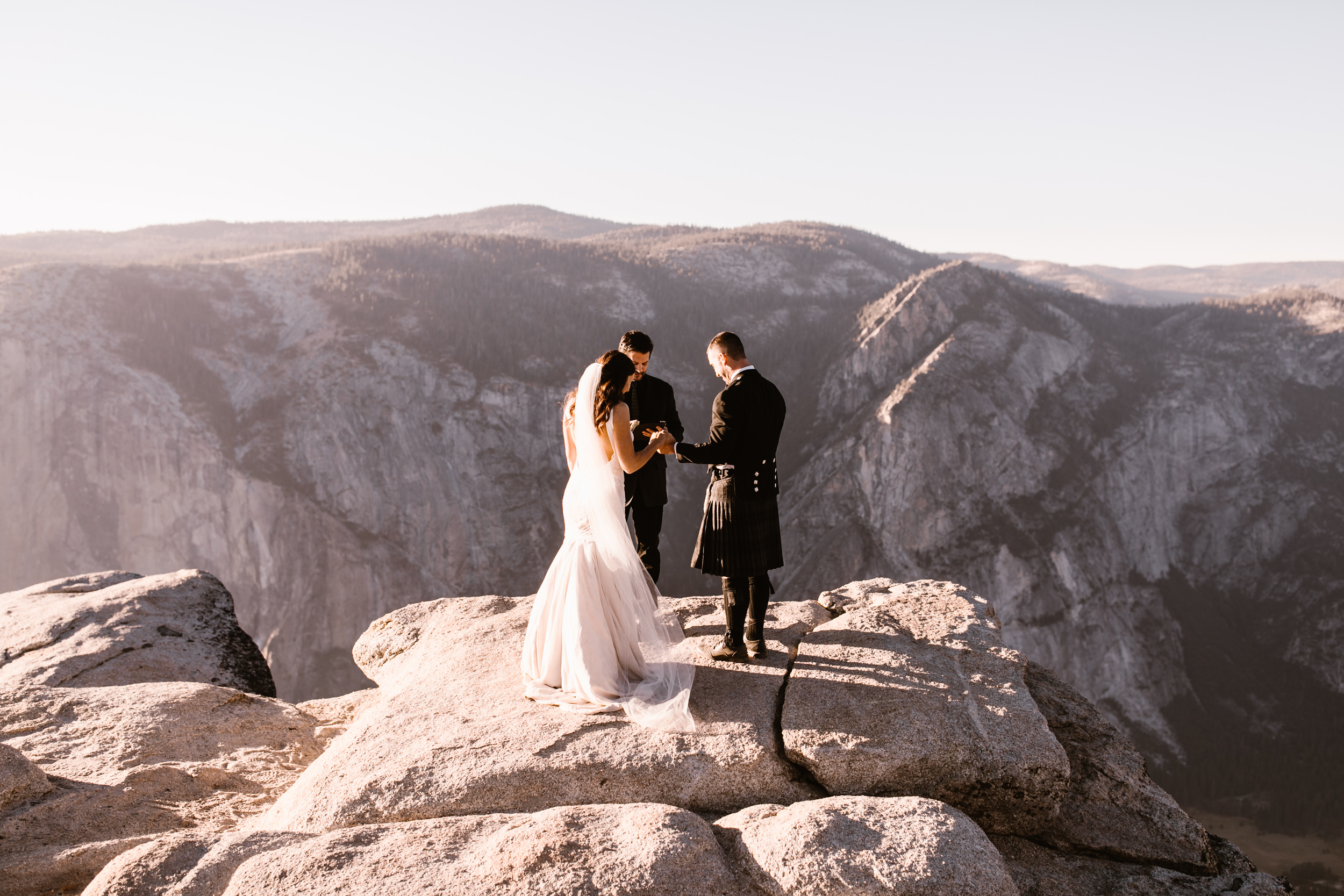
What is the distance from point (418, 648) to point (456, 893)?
15.9 ft

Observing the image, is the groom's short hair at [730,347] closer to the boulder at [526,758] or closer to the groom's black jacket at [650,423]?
the groom's black jacket at [650,423]

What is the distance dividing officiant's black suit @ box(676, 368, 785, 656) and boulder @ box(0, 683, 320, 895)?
4.42m

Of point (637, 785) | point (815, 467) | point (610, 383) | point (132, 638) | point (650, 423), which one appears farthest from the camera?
point (815, 467)

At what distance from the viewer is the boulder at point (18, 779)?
5.85m

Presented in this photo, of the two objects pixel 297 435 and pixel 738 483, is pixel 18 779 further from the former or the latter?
pixel 297 435

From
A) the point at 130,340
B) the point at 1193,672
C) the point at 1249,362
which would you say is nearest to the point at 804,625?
the point at 1193,672

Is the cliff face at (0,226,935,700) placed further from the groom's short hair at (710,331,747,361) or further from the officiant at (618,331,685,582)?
the groom's short hair at (710,331,747,361)

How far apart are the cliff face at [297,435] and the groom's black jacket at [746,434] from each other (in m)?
34.8

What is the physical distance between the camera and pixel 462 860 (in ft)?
14.5

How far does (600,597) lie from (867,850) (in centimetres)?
Answer: 298

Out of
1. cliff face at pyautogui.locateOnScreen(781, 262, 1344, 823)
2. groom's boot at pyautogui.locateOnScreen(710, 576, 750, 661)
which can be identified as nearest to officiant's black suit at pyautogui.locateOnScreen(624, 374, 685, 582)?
groom's boot at pyautogui.locateOnScreen(710, 576, 750, 661)

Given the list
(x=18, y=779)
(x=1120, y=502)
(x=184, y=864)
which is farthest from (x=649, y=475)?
(x=1120, y=502)

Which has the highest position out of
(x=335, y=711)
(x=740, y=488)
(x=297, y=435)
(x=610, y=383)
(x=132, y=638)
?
(x=610, y=383)

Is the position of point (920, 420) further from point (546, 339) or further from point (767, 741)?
point (767, 741)
